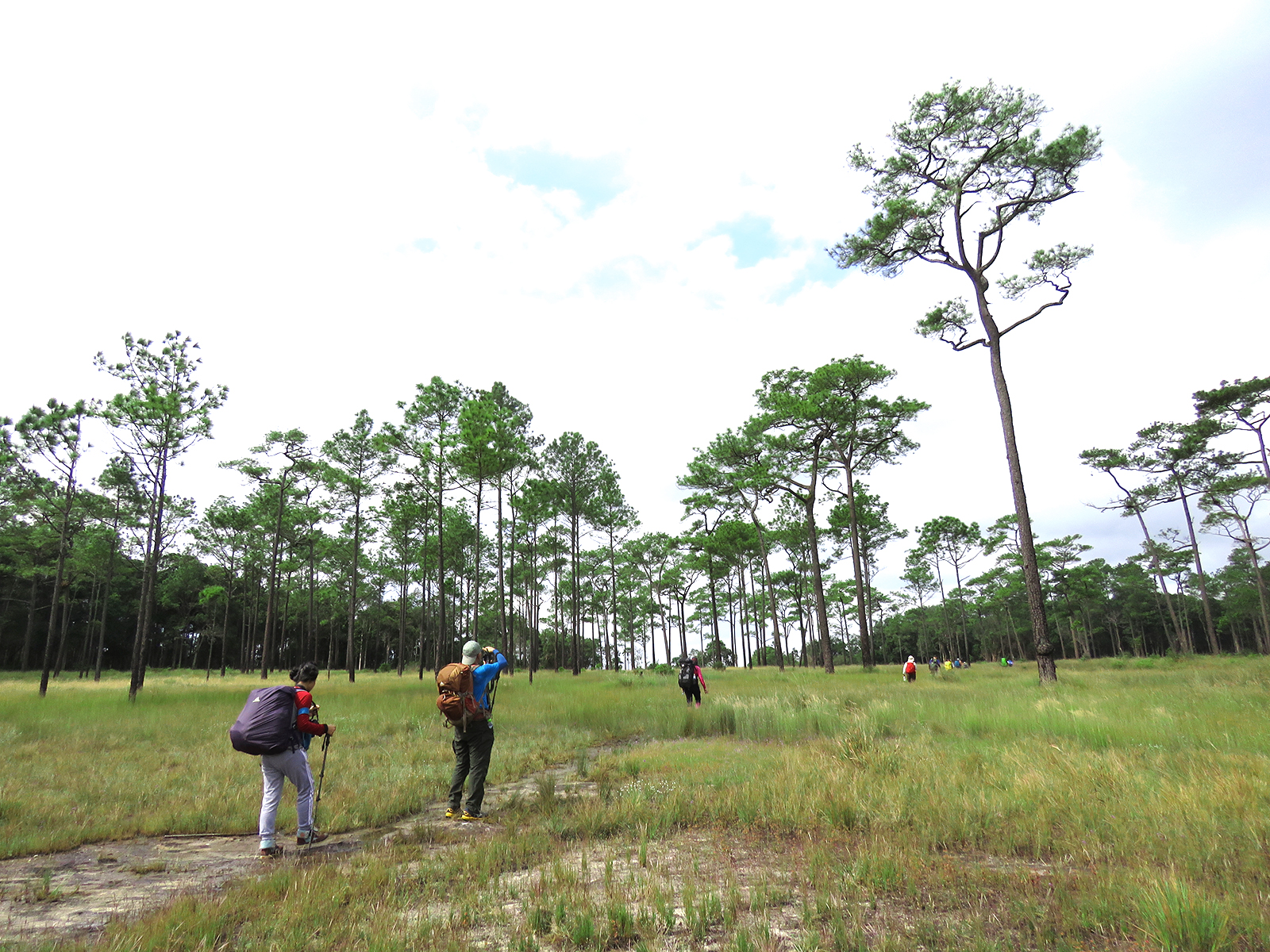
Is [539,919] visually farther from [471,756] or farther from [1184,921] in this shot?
[471,756]

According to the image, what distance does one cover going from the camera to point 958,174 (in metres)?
15.8

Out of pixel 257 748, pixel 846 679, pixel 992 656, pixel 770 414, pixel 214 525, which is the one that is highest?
pixel 770 414

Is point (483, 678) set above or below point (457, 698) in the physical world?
above

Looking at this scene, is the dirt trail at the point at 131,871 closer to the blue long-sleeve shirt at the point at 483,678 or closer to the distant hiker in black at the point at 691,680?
the blue long-sleeve shirt at the point at 483,678

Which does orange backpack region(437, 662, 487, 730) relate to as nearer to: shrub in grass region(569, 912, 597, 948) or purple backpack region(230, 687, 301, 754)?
purple backpack region(230, 687, 301, 754)

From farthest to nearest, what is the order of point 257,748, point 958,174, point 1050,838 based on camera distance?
1. point 958,174
2. point 257,748
3. point 1050,838

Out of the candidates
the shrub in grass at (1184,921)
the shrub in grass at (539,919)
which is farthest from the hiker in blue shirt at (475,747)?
the shrub in grass at (1184,921)

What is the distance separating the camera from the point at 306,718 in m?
5.70

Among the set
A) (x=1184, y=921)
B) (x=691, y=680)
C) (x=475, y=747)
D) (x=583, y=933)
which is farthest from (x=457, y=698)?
(x=691, y=680)

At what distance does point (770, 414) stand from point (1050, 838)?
24.9 meters

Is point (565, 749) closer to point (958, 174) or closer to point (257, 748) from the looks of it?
point (257, 748)

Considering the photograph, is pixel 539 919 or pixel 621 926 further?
pixel 539 919

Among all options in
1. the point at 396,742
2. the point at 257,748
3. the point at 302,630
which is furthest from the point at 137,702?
the point at 302,630

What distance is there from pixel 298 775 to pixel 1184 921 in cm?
692
